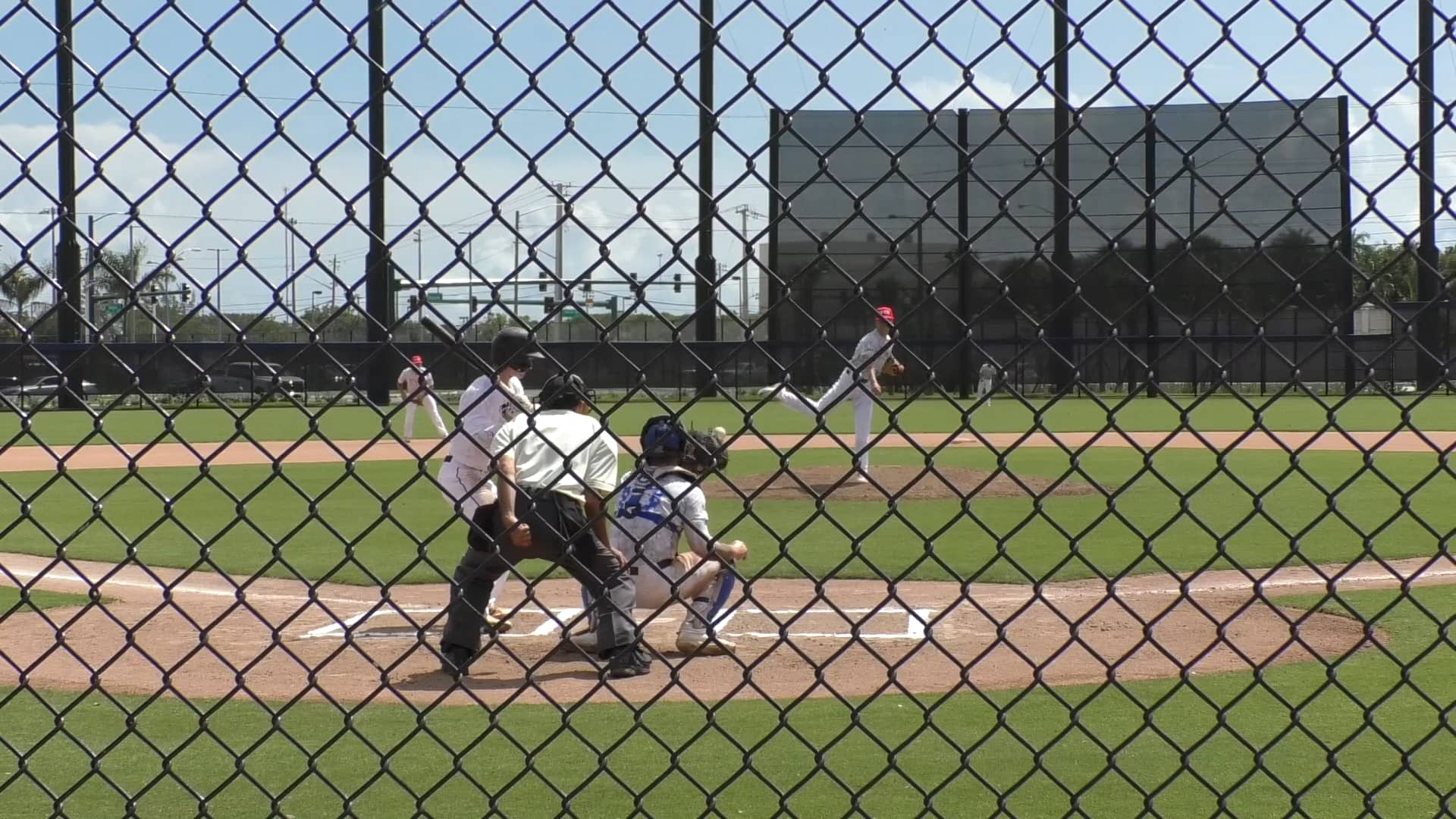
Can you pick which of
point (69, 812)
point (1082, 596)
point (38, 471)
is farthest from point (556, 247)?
point (38, 471)

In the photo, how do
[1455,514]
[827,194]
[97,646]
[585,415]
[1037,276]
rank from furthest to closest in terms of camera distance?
[1037,276]
[827,194]
[1455,514]
[97,646]
[585,415]

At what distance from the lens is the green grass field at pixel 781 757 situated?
4.61m

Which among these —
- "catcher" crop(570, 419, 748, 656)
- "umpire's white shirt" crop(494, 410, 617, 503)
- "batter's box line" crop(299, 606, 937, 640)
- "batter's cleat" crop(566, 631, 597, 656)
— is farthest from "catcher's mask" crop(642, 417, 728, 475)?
"batter's box line" crop(299, 606, 937, 640)

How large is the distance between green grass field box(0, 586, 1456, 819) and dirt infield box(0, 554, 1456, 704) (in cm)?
23

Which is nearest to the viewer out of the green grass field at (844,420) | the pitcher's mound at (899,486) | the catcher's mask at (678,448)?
the catcher's mask at (678,448)

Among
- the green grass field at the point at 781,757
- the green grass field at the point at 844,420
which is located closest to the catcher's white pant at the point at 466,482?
the green grass field at the point at 781,757

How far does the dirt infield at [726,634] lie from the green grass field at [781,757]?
226mm

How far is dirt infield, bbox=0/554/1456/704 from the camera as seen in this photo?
6.50 meters

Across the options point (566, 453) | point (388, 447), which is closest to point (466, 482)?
point (566, 453)

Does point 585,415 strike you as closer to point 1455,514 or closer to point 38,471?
point 1455,514

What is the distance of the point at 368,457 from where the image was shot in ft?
67.6

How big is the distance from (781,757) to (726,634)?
2.44m

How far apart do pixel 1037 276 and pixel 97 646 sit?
32.5m

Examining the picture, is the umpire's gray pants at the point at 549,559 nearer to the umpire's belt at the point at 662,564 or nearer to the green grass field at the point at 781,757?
the umpire's belt at the point at 662,564
